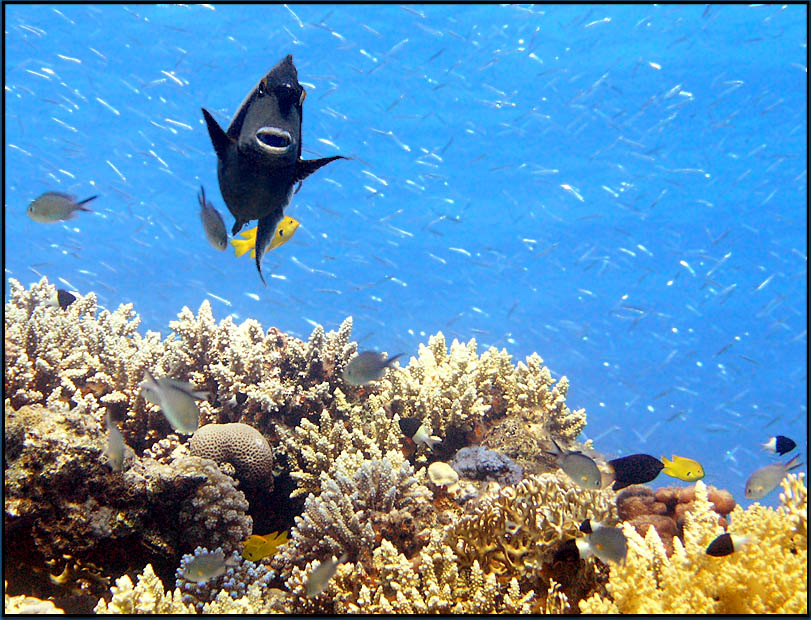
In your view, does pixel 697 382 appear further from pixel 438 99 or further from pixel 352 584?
pixel 352 584

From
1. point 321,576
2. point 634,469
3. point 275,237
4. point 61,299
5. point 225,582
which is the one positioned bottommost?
point 225,582

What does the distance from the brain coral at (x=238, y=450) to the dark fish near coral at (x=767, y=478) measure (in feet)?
15.2

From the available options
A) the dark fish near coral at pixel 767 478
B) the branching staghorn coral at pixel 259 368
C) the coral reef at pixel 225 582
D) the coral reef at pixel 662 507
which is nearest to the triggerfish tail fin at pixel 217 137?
the coral reef at pixel 225 582

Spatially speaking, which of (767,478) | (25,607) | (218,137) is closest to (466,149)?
(767,478)

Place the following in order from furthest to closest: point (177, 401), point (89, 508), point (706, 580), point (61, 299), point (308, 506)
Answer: point (61, 299), point (308, 506), point (177, 401), point (89, 508), point (706, 580)

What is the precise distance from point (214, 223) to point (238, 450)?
2038 mm

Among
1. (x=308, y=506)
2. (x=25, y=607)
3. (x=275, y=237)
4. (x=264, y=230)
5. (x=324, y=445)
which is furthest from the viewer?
(x=324, y=445)

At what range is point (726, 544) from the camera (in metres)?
2.91

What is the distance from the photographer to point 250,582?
3328mm

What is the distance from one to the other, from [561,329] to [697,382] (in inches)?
1464

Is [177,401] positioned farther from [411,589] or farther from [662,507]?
[662,507]

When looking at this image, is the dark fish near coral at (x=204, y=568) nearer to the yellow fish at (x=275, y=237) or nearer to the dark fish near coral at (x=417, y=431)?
the yellow fish at (x=275, y=237)

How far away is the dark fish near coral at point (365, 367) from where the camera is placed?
14.6 feet

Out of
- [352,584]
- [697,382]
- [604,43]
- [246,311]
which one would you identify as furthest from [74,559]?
[697,382]
